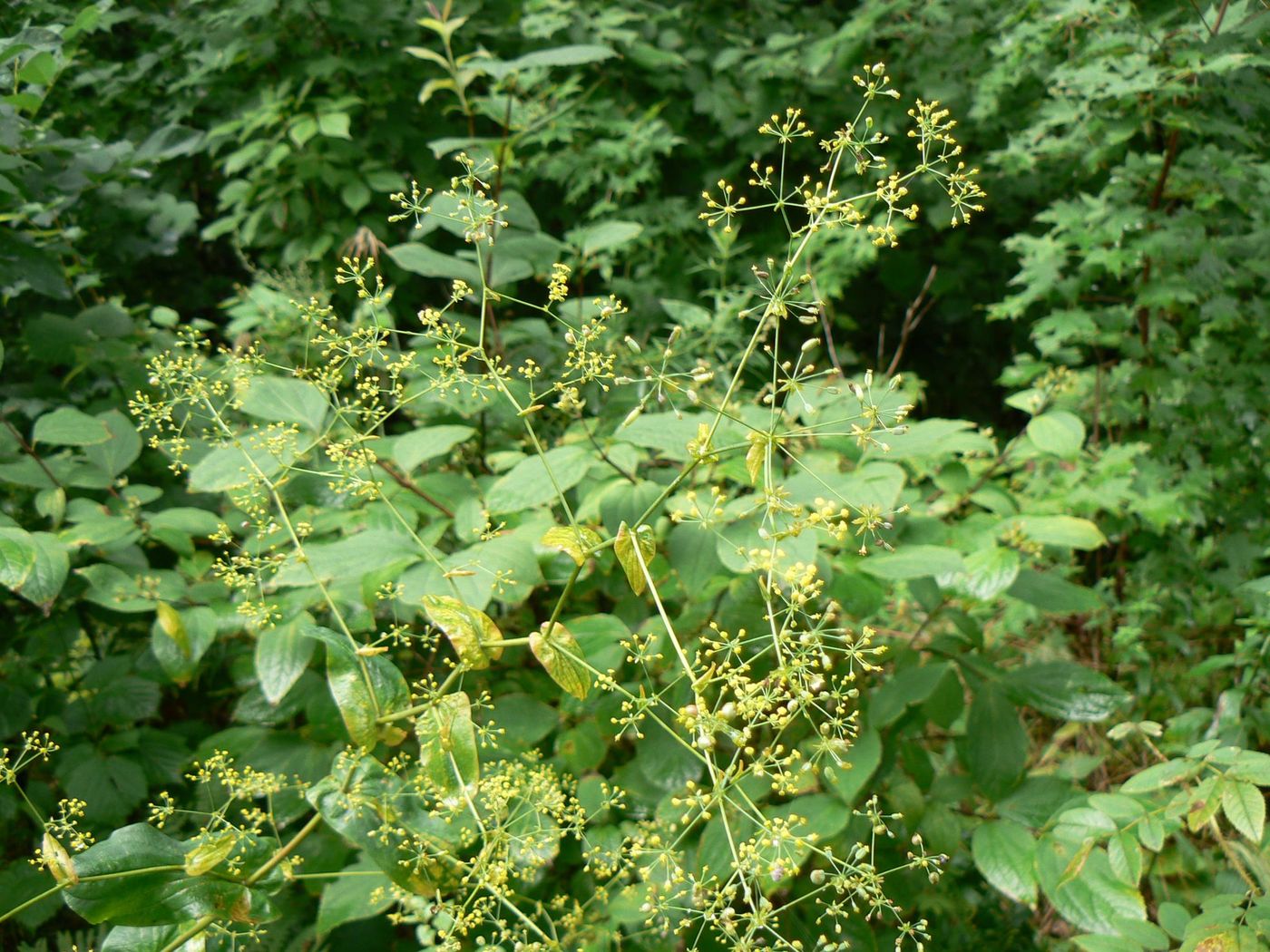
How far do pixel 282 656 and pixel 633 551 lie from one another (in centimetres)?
69

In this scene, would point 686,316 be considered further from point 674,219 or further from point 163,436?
point 163,436

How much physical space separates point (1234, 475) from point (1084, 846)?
1.29 metres

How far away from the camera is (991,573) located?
1.54 metres

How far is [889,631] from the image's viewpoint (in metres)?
2.23

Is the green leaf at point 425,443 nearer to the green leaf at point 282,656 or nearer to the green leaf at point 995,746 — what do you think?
the green leaf at point 282,656

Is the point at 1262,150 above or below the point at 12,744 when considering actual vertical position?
above

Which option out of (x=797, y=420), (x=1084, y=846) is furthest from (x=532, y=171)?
(x=1084, y=846)

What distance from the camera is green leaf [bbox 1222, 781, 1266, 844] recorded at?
1.21 m

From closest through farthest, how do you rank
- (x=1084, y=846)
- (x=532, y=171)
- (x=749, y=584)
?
(x=1084, y=846) → (x=749, y=584) → (x=532, y=171)

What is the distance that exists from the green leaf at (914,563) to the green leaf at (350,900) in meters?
0.85

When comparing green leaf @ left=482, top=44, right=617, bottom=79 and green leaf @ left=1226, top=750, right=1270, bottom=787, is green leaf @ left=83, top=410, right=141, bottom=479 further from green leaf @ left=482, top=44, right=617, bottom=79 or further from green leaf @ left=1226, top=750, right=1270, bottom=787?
green leaf @ left=1226, top=750, right=1270, bottom=787

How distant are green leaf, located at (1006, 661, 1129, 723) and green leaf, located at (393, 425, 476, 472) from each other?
40.0 inches

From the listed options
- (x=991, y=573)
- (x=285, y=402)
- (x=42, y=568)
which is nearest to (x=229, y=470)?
(x=285, y=402)

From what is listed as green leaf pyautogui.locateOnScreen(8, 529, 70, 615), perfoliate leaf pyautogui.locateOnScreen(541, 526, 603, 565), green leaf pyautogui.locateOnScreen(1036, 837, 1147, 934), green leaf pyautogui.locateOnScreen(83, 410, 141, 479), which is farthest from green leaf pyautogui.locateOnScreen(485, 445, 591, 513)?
green leaf pyautogui.locateOnScreen(1036, 837, 1147, 934)
